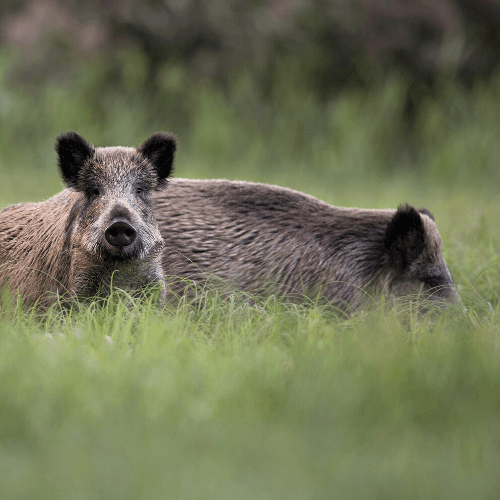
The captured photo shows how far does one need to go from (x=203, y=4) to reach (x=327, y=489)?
11.9 m

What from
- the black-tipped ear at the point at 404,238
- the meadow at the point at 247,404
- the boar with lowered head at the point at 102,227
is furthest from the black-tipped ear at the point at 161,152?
the black-tipped ear at the point at 404,238

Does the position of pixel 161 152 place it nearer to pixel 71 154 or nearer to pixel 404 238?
pixel 71 154

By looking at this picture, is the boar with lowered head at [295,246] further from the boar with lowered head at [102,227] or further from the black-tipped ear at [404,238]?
the boar with lowered head at [102,227]

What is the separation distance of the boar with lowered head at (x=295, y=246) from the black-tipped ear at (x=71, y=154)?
1.04m

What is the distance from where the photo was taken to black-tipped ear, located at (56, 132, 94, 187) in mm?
4230

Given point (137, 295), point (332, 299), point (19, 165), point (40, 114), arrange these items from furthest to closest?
point (40, 114), point (19, 165), point (332, 299), point (137, 295)

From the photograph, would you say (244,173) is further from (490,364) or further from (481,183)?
(490,364)

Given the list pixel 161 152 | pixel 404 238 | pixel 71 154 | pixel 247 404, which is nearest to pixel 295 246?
pixel 404 238

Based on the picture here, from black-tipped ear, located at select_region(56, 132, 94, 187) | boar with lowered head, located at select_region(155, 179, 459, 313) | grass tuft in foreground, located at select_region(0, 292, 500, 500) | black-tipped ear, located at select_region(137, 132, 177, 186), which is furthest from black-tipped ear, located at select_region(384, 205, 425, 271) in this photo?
black-tipped ear, located at select_region(56, 132, 94, 187)

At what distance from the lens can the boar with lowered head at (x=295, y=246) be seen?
4.94 meters

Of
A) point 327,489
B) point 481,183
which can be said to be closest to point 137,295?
point 327,489

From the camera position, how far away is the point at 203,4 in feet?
42.1

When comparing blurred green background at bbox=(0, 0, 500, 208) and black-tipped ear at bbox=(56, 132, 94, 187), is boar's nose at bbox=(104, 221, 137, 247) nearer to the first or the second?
black-tipped ear at bbox=(56, 132, 94, 187)

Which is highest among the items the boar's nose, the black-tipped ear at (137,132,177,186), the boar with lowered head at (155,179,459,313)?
the black-tipped ear at (137,132,177,186)
